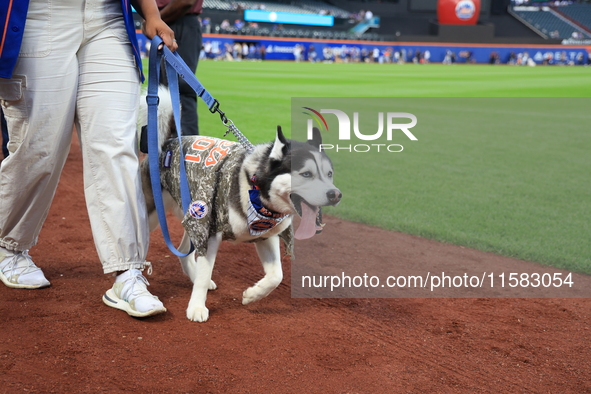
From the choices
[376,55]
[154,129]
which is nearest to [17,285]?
[154,129]

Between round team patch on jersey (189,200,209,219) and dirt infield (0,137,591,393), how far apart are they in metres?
0.58

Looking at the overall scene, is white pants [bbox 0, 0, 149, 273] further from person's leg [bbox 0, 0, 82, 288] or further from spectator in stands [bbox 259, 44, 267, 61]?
spectator in stands [bbox 259, 44, 267, 61]

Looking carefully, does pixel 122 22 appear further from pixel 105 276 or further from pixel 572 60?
pixel 572 60

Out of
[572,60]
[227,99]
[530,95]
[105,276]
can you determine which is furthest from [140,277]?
[572,60]

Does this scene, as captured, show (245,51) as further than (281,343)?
Yes

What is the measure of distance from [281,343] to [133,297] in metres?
0.84

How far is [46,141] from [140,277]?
0.89m

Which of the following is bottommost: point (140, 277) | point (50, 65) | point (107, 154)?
point (140, 277)

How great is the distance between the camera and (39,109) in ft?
9.32

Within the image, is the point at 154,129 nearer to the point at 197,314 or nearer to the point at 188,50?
the point at 197,314

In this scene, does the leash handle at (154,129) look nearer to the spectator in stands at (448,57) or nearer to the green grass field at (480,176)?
the green grass field at (480,176)

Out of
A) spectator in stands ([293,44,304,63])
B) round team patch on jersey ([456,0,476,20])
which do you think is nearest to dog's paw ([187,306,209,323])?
spectator in stands ([293,44,304,63])

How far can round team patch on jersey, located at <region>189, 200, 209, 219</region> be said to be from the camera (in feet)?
9.50

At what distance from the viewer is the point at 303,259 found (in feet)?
13.2
